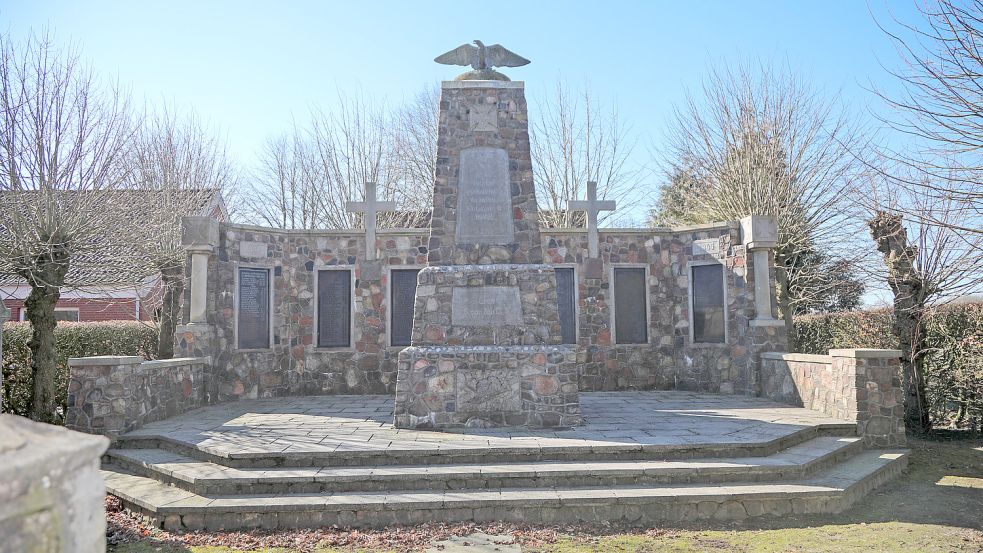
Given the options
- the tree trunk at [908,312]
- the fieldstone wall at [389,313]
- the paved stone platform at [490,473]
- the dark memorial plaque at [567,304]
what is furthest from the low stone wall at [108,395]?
the tree trunk at [908,312]

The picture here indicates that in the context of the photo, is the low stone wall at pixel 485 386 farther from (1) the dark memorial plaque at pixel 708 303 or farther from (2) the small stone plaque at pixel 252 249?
(2) the small stone plaque at pixel 252 249

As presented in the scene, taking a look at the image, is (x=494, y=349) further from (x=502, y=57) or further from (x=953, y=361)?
(x=953, y=361)

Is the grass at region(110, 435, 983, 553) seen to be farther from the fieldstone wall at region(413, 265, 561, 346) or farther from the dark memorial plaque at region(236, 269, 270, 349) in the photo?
the dark memorial plaque at region(236, 269, 270, 349)

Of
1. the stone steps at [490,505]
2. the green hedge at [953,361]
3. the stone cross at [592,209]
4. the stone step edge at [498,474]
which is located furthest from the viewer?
the stone cross at [592,209]

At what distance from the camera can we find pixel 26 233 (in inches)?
324

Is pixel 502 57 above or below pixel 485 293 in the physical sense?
above

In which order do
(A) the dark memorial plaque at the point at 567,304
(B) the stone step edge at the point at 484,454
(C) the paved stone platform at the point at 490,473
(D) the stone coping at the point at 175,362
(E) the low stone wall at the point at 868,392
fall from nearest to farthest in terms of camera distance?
(C) the paved stone platform at the point at 490,473 → (B) the stone step edge at the point at 484,454 → (E) the low stone wall at the point at 868,392 → (D) the stone coping at the point at 175,362 → (A) the dark memorial plaque at the point at 567,304

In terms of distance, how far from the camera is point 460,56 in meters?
8.98

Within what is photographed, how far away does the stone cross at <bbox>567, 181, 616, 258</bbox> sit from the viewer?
11.8 m

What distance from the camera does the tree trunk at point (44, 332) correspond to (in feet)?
28.2

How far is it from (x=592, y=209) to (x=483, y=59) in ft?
13.0

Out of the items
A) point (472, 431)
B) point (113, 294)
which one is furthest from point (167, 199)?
point (472, 431)

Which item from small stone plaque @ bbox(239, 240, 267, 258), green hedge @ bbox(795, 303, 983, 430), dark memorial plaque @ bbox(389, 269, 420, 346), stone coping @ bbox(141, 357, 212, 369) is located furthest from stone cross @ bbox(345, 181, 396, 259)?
green hedge @ bbox(795, 303, 983, 430)

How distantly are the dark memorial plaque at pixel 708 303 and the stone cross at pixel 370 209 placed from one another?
5.89 meters
